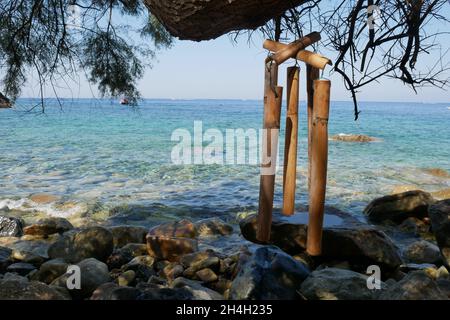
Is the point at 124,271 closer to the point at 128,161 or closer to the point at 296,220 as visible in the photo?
the point at 296,220

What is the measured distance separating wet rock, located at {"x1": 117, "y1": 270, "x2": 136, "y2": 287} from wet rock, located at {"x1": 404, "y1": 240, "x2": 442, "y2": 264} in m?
3.46

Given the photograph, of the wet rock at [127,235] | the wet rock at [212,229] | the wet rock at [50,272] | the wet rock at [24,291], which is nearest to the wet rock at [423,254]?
the wet rock at [212,229]

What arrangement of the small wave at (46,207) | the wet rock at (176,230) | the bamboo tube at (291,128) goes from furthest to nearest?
the small wave at (46,207)
the wet rock at (176,230)
the bamboo tube at (291,128)

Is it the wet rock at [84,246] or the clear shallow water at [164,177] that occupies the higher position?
the wet rock at [84,246]

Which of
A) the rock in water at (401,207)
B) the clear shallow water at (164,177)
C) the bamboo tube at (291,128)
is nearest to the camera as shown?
the bamboo tube at (291,128)

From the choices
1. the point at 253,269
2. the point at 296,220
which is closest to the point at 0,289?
the point at 253,269

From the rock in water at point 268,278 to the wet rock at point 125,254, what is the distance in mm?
1910

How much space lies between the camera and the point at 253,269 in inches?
149

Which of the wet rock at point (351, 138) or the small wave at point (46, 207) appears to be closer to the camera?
the small wave at point (46, 207)

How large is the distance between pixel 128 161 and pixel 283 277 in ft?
43.1

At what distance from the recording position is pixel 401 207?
25.3 ft

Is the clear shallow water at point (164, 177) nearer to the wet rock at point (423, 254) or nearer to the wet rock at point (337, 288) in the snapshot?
the wet rock at point (423, 254)

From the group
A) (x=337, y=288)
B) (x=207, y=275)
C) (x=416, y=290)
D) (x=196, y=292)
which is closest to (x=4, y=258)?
(x=207, y=275)

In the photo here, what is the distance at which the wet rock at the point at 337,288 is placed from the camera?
11.8 feet
